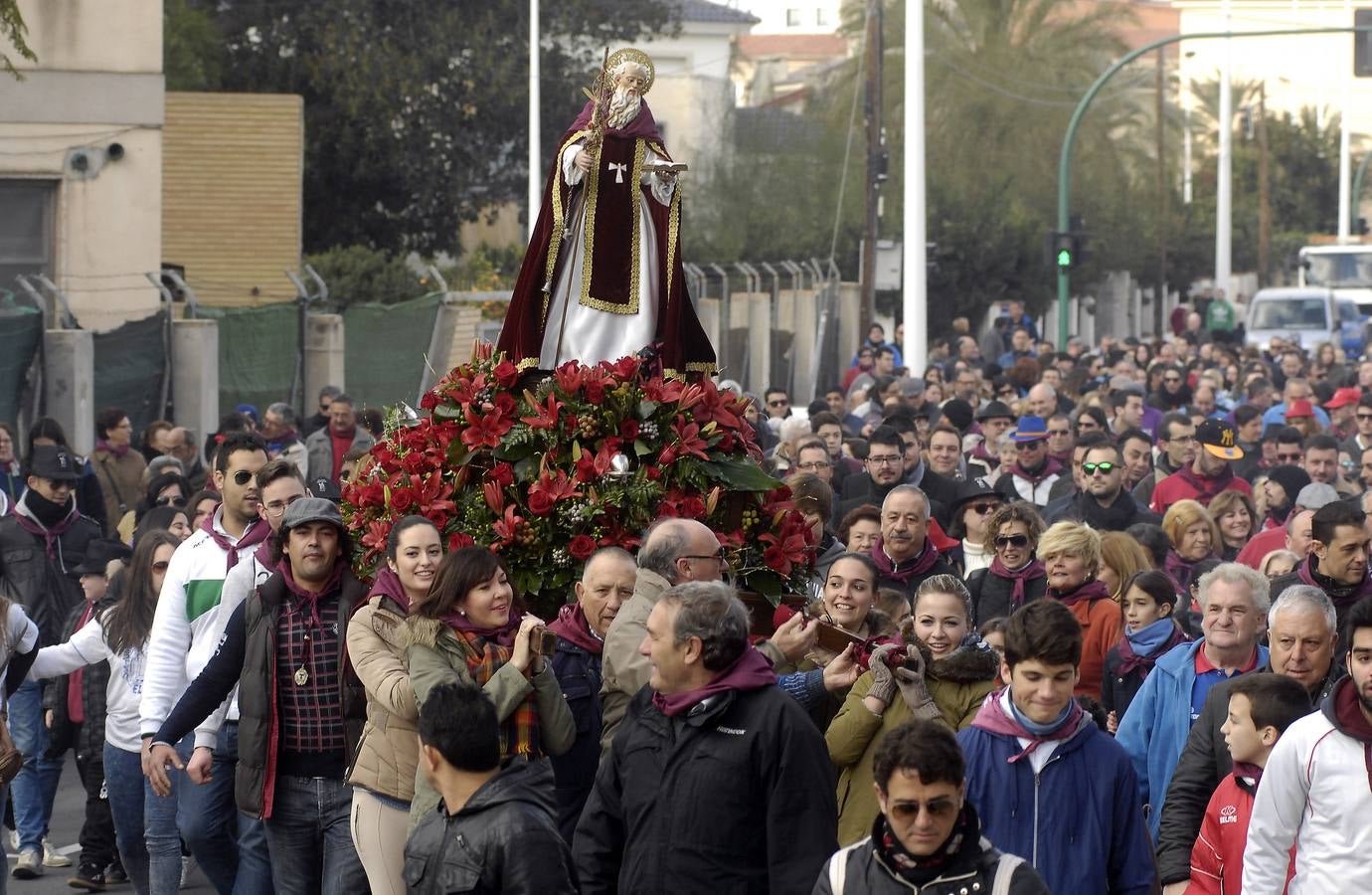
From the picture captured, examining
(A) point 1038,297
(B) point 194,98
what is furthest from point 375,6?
(A) point 1038,297

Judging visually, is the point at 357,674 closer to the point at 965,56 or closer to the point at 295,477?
the point at 295,477

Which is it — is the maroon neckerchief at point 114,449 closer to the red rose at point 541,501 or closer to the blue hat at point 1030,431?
the blue hat at point 1030,431

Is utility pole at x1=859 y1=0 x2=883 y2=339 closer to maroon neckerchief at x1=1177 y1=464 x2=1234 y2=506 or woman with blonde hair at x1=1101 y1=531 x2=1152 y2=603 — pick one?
maroon neckerchief at x1=1177 y1=464 x2=1234 y2=506

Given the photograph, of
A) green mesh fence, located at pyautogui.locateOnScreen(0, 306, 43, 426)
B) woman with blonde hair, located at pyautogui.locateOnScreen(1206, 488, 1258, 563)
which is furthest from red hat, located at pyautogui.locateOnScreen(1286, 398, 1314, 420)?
green mesh fence, located at pyautogui.locateOnScreen(0, 306, 43, 426)

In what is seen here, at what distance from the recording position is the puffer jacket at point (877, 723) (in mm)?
6246

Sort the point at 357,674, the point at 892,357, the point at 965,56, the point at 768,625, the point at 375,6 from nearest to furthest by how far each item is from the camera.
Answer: the point at 357,674 < the point at 768,625 < the point at 892,357 < the point at 375,6 < the point at 965,56

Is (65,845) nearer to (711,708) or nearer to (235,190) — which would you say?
(711,708)

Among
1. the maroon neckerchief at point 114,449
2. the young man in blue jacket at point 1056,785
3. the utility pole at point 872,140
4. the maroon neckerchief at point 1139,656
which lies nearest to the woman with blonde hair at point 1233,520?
the maroon neckerchief at point 1139,656

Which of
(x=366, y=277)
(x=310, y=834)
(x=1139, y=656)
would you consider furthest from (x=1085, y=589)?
(x=366, y=277)

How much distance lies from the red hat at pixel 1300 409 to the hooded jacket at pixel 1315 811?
12.2 meters

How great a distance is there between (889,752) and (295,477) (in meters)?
3.82

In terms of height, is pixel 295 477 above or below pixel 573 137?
below

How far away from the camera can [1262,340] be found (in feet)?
131

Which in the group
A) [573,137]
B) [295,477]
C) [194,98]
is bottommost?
[295,477]
